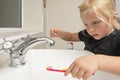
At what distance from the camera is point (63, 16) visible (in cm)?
162

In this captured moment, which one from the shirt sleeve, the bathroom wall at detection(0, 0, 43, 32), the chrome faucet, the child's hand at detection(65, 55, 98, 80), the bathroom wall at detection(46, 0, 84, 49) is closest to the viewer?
the child's hand at detection(65, 55, 98, 80)

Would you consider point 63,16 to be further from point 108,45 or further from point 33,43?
point 33,43

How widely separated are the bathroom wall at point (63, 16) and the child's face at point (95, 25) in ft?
2.13

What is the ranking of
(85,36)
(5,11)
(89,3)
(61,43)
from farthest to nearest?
(61,43) → (5,11) → (85,36) → (89,3)

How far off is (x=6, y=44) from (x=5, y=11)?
873 millimetres

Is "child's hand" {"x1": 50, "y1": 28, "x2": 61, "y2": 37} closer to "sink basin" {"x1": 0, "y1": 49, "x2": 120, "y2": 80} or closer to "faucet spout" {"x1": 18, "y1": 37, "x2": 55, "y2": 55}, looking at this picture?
"sink basin" {"x1": 0, "y1": 49, "x2": 120, "y2": 80}

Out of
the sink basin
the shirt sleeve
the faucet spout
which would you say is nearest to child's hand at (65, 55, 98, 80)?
the faucet spout

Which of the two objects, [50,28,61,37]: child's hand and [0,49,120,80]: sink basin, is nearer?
[0,49,120,80]: sink basin

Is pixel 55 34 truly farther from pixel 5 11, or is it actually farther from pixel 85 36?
pixel 5 11

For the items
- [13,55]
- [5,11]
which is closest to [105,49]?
[13,55]

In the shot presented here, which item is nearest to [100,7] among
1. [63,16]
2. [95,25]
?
[95,25]

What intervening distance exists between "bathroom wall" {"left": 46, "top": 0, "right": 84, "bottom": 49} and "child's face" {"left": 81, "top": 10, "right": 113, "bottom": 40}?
650mm

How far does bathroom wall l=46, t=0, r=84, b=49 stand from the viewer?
154 cm

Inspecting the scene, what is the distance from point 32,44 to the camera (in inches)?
23.0
